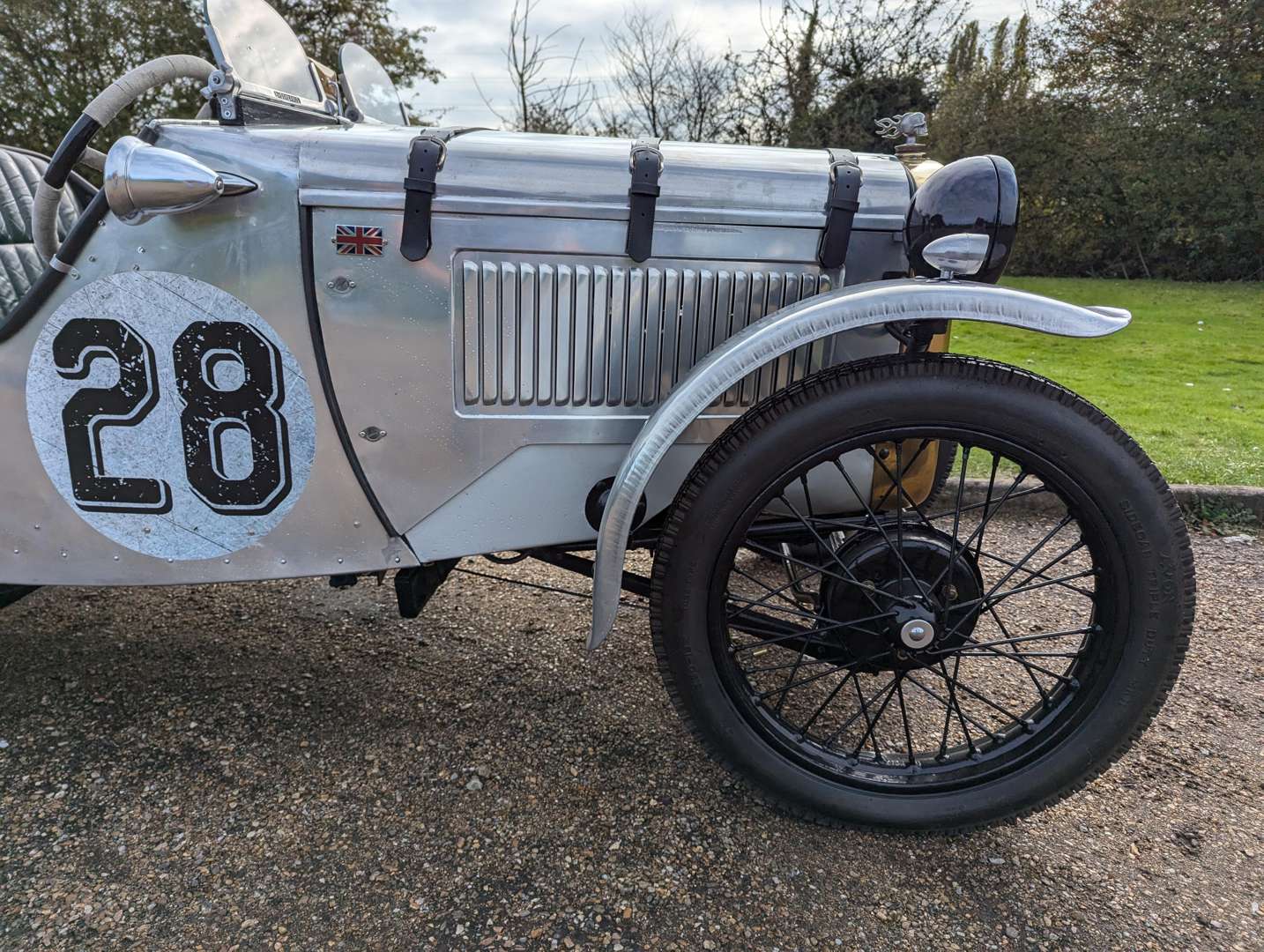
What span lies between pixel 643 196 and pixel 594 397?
0.46m

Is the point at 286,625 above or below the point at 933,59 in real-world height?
below

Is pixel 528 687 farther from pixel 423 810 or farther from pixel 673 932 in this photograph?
pixel 673 932

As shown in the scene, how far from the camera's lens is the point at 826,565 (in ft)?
6.19

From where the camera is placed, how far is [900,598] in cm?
171

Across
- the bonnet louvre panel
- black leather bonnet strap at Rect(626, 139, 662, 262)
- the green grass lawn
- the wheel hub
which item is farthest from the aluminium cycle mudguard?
the green grass lawn

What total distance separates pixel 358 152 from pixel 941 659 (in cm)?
166

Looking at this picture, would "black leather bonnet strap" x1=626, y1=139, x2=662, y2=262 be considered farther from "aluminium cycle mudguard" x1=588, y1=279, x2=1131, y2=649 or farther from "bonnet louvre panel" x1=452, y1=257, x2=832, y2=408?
"aluminium cycle mudguard" x1=588, y1=279, x2=1131, y2=649

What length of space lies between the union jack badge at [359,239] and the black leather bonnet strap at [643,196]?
0.54 metres

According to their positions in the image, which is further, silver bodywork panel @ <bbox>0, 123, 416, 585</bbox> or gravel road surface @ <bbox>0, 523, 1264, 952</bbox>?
silver bodywork panel @ <bbox>0, 123, 416, 585</bbox>

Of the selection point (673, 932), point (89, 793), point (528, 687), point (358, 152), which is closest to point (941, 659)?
point (673, 932)

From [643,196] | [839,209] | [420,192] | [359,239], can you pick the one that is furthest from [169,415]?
[839,209]

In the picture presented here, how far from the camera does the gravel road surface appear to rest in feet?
5.20

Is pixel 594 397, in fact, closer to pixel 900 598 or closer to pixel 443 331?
pixel 443 331

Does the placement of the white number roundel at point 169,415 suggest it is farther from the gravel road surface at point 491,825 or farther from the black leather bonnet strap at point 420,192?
the gravel road surface at point 491,825
